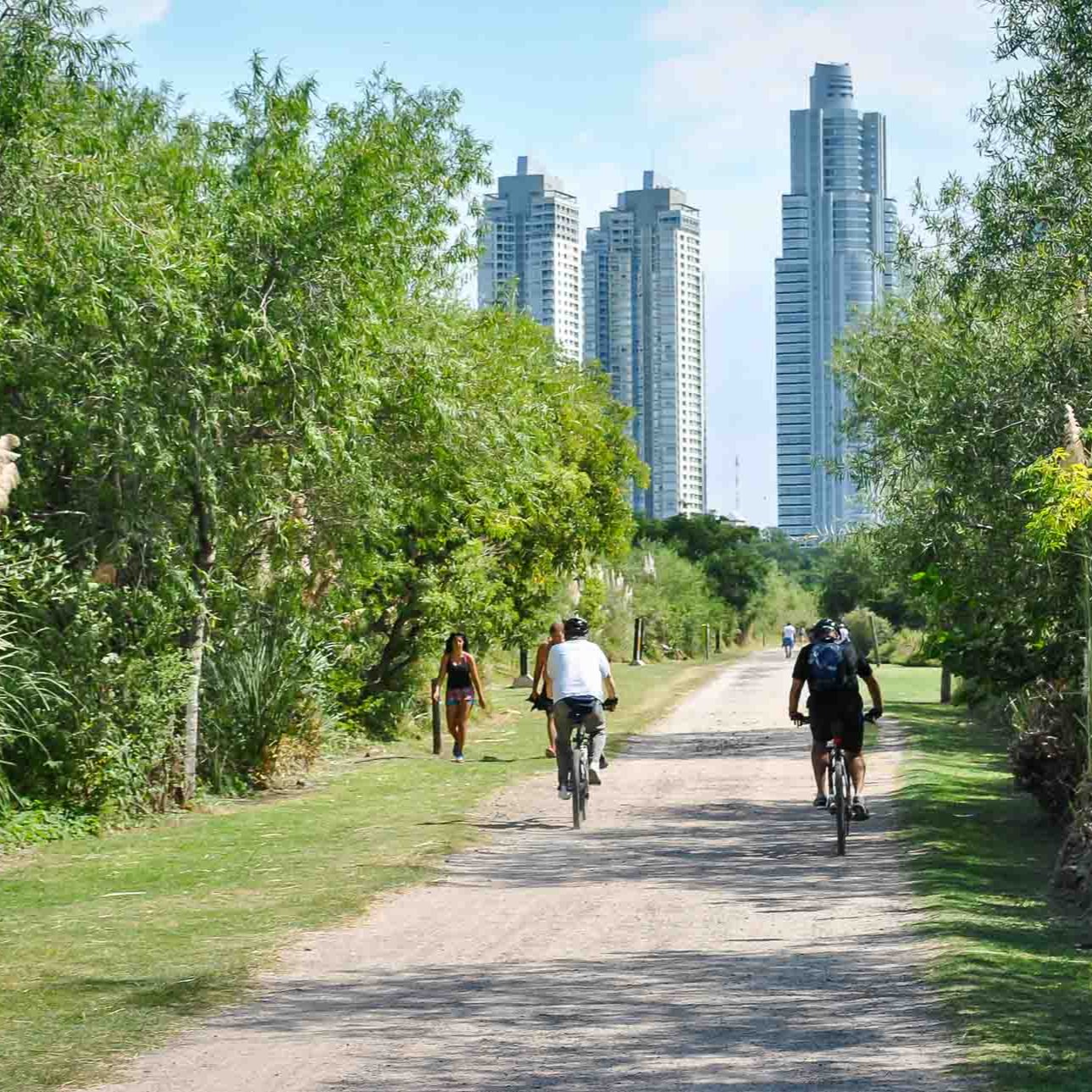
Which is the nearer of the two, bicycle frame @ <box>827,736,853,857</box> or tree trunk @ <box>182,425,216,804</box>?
bicycle frame @ <box>827,736,853,857</box>

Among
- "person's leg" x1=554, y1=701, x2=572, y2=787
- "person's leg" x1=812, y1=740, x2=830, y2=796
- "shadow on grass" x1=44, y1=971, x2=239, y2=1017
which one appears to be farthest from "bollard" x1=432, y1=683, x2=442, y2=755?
"shadow on grass" x1=44, y1=971, x2=239, y2=1017

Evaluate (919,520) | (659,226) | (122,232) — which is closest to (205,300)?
(122,232)

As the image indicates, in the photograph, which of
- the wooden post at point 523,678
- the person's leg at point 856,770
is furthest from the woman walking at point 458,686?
the wooden post at point 523,678

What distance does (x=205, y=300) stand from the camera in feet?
55.2

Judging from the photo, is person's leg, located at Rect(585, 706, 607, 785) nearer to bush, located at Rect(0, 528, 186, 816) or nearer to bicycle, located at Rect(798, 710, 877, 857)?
bicycle, located at Rect(798, 710, 877, 857)

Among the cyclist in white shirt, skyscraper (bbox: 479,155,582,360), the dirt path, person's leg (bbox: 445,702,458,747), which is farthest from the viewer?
skyscraper (bbox: 479,155,582,360)

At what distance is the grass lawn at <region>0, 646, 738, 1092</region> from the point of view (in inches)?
316

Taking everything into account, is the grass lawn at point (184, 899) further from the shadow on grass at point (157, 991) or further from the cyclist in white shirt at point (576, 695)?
the cyclist in white shirt at point (576, 695)

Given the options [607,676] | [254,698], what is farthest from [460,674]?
[607,676]

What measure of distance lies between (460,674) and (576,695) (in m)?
7.83

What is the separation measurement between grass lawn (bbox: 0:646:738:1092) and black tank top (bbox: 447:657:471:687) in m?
→ 1.64

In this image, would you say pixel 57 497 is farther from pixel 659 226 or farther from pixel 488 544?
pixel 659 226

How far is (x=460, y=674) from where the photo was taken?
918 inches

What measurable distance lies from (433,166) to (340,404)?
3258 mm
